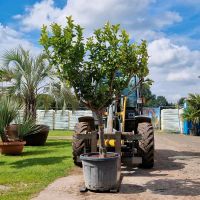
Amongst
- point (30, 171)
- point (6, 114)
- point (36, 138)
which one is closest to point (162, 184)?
point (30, 171)

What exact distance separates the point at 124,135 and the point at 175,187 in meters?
2.31

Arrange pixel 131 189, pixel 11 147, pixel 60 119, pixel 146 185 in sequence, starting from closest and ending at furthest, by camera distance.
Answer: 1. pixel 131 189
2. pixel 146 185
3. pixel 11 147
4. pixel 60 119

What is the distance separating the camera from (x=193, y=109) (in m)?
24.4

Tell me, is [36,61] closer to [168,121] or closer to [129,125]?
[129,125]

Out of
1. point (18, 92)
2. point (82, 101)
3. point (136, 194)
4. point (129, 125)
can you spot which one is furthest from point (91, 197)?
point (18, 92)

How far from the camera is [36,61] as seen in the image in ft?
61.0

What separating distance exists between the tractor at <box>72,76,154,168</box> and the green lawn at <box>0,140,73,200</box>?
818 millimetres

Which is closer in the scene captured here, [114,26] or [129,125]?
[114,26]

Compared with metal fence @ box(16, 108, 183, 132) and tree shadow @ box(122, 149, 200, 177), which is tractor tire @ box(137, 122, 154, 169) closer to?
tree shadow @ box(122, 149, 200, 177)

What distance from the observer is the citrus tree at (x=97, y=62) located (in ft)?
23.2

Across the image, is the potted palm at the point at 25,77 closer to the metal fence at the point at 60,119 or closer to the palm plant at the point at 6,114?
the palm plant at the point at 6,114

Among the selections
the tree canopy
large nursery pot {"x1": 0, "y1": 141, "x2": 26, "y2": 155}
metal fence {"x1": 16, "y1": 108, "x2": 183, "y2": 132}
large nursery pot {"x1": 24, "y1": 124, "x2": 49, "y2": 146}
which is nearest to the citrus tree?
the tree canopy

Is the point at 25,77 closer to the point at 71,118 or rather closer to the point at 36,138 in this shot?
the point at 36,138

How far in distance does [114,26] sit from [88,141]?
3.65 m
